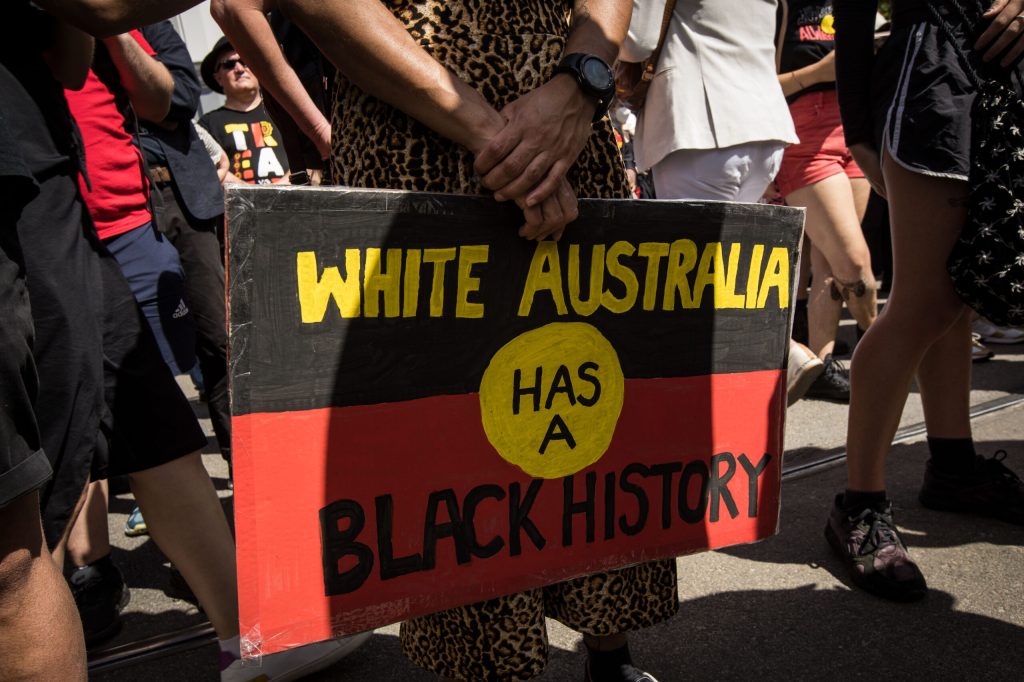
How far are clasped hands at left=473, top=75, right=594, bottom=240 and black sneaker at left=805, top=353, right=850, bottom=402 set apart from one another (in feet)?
9.94

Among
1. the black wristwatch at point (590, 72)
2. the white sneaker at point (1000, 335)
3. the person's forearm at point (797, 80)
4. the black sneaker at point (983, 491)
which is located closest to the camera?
the black wristwatch at point (590, 72)

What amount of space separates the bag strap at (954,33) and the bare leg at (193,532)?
82.5 inches

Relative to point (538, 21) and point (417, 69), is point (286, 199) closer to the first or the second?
point (417, 69)

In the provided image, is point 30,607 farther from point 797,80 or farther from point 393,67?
point 797,80

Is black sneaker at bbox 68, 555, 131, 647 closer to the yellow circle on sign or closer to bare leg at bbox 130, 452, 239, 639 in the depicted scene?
bare leg at bbox 130, 452, 239, 639

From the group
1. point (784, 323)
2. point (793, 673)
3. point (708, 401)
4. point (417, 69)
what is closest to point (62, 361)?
point (417, 69)

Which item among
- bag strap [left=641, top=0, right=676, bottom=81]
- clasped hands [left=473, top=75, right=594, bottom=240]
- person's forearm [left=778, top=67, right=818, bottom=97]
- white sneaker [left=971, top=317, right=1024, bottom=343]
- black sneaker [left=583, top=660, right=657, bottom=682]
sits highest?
person's forearm [left=778, top=67, right=818, bottom=97]

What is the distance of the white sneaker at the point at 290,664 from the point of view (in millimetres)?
1829

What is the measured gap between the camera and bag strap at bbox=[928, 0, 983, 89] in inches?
78.0

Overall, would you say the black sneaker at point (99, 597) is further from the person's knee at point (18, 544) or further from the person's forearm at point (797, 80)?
the person's forearm at point (797, 80)

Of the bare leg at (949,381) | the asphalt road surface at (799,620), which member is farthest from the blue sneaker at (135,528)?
the bare leg at (949,381)

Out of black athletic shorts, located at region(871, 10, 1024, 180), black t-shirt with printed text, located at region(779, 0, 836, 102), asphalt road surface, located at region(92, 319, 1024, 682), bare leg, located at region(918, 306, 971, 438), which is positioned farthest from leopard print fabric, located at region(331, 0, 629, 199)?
black t-shirt with printed text, located at region(779, 0, 836, 102)

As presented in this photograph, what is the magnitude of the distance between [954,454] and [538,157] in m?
1.96

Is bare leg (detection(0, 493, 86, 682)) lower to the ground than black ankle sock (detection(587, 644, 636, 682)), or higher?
higher
